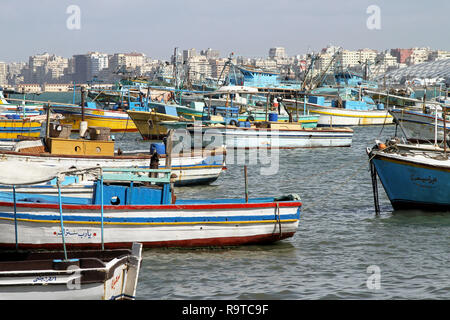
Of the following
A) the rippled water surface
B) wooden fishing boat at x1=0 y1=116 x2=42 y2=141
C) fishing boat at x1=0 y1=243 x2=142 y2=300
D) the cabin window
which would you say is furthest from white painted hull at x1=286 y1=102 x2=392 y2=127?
fishing boat at x1=0 y1=243 x2=142 y2=300

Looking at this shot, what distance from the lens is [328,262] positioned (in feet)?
53.7

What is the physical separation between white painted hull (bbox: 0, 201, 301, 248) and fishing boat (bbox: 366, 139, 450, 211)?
5.39 m

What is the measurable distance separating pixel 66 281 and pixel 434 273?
331 inches

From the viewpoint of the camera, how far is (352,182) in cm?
2994

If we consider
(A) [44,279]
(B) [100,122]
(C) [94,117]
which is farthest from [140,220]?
(B) [100,122]

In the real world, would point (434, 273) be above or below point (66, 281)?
below

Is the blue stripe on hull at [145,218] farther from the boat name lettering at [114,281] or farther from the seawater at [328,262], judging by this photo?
the boat name lettering at [114,281]

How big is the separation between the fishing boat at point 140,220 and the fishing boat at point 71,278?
3.28 m

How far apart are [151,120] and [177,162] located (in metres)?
20.2

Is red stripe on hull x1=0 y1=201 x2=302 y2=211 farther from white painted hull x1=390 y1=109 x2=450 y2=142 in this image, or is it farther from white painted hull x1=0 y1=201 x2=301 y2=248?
white painted hull x1=390 y1=109 x2=450 y2=142

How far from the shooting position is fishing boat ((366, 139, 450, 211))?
2078 centimetres

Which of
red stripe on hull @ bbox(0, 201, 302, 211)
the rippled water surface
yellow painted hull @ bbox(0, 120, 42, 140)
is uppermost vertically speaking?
yellow painted hull @ bbox(0, 120, 42, 140)

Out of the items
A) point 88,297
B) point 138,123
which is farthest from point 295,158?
point 88,297

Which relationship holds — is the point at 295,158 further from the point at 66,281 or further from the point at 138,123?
the point at 66,281
